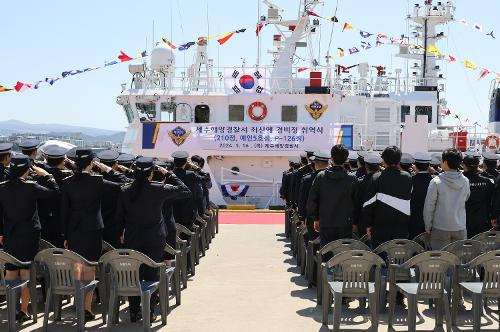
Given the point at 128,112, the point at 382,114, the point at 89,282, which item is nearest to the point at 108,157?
the point at 89,282

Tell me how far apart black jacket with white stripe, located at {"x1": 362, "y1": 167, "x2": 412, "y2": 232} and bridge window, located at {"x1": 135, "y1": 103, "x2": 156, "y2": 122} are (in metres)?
13.2

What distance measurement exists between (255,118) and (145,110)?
3.33 metres

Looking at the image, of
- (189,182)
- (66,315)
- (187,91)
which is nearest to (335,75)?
(187,91)

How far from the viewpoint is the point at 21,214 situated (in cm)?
629

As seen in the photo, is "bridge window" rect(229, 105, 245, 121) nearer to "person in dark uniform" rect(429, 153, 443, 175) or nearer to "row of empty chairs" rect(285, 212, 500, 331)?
"person in dark uniform" rect(429, 153, 443, 175)

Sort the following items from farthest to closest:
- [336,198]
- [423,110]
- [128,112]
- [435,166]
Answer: [423,110], [128,112], [435,166], [336,198]

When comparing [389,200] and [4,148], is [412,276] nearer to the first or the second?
[389,200]

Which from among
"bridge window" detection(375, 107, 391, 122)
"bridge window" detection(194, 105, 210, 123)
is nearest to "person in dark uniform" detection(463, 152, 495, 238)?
"bridge window" detection(194, 105, 210, 123)

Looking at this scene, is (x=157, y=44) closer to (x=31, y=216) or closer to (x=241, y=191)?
(x=241, y=191)

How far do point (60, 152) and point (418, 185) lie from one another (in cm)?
406

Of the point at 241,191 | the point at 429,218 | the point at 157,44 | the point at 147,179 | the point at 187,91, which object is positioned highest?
the point at 157,44

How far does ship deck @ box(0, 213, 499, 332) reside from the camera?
636 centimetres

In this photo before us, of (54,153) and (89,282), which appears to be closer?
(89,282)

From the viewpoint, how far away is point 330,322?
650 centimetres
